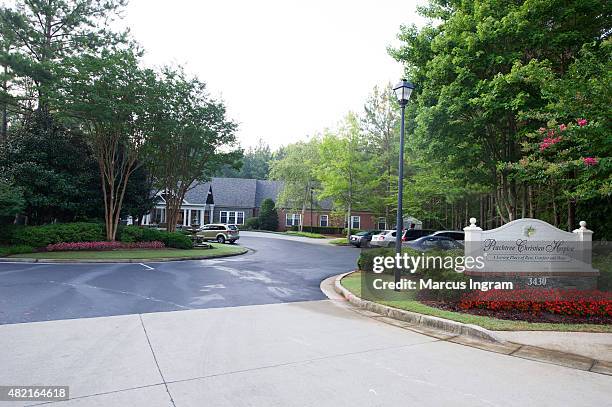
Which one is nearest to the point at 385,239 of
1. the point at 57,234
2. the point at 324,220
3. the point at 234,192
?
the point at 57,234

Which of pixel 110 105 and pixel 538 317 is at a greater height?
pixel 110 105

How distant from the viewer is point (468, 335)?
6.58 meters

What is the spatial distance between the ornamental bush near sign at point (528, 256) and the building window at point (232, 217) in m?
47.3

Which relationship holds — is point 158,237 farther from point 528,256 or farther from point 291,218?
point 291,218

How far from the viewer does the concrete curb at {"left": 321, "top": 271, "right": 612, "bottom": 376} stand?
17.3 ft

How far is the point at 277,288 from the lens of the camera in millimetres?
10945

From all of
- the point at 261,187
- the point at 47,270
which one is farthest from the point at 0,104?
the point at 261,187

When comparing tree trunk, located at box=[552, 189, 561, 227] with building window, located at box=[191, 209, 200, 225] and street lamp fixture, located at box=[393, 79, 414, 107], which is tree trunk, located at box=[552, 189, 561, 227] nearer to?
street lamp fixture, located at box=[393, 79, 414, 107]

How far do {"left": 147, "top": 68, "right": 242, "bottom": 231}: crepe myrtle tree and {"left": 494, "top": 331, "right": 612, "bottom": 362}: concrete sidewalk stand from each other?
65.7 feet

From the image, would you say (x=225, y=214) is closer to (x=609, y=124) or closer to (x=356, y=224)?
(x=356, y=224)

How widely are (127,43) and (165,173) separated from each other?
8569 millimetres

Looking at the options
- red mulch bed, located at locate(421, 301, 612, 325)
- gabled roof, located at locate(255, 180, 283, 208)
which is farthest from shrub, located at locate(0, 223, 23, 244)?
gabled roof, located at locate(255, 180, 283, 208)

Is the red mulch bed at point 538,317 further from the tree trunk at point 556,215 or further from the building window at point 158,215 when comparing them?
the building window at point 158,215

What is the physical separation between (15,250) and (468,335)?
63.8ft
